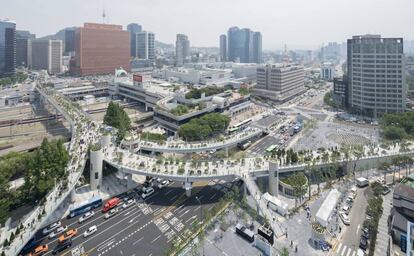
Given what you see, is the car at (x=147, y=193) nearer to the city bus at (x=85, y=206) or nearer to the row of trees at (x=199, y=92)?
the city bus at (x=85, y=206)

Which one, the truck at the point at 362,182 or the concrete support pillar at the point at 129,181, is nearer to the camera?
the truck at the point at 362,182

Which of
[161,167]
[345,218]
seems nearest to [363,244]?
[345,218]

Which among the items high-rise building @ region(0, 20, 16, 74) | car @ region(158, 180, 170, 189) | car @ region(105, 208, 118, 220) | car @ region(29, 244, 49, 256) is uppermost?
high-rise building @ region(0, 20, 16, 74)

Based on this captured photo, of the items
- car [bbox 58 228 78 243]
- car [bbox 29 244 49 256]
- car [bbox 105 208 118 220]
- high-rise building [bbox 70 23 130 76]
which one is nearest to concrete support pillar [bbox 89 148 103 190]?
car [bbox 105 208 118 220]

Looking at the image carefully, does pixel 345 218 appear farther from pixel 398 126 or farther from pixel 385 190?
pixel 398 126

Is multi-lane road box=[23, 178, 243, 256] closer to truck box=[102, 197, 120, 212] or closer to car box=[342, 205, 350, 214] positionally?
truck box=[102, 197, 120, 212]

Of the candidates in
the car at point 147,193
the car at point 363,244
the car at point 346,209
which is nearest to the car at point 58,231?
the car at point 147,193
